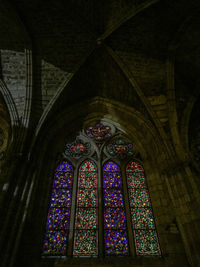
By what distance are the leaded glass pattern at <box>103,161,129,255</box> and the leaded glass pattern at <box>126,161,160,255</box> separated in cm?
32

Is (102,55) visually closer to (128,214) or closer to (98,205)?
(98,205)

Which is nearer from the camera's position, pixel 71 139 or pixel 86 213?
pixel 86 213

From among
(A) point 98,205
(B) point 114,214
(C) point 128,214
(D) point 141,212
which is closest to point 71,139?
(A) point 98,205

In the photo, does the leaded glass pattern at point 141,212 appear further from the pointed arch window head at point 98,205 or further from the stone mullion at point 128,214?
Result: the stone mullion at point 128,214

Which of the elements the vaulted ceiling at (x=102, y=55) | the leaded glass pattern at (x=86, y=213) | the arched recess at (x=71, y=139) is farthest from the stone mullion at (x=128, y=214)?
the vaulted ceiling at (x=102, y=55)

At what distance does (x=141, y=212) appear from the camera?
668 cm

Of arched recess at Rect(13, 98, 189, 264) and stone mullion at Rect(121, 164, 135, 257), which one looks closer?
stone mullion at Rect(121, 164, 135, 257)

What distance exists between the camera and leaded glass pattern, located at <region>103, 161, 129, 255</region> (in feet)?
19.5

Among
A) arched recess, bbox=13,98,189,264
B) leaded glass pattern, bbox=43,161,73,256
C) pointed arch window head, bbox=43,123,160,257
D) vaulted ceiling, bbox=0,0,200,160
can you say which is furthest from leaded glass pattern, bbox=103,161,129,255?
vaulted ceiling, bbox=0,0,200,160

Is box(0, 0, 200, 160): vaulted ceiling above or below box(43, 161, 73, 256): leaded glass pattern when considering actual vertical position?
above

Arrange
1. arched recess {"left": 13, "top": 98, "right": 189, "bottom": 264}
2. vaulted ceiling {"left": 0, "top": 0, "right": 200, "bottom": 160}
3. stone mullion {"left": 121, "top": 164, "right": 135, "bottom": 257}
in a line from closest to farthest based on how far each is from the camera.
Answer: stone mullion {"left": 121, "top": 164, "right": 135, "bottom": 257}
arched recess {"left": 13, "top": 98, "right": 189, "bottom": 264}
vaulted ceiling {"left": 0, "top": 0, "right": 200, "bottom": 160}

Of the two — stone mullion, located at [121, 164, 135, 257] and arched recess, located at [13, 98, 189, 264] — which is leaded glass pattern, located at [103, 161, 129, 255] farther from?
arched recess, located at [13, 98, 189, 264]

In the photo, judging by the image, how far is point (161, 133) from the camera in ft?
25.1

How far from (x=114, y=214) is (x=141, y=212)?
2.77ft
